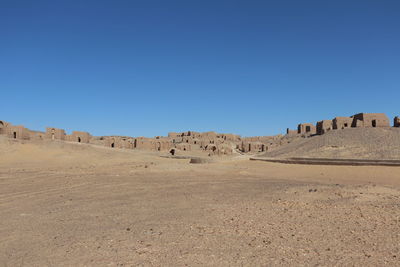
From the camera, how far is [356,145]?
32219 millimetres

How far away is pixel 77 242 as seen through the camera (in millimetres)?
5316

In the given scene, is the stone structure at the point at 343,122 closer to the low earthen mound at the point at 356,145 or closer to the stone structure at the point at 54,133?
the low earthen mound at the point at 356,145

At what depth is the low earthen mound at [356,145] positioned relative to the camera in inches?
1127

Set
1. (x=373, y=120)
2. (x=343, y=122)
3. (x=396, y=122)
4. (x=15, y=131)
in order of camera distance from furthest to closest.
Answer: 1. (x=343, y=122)
2. (x=396, y=122)
3. (x=373, y=120)
4. (x=15, y=131)

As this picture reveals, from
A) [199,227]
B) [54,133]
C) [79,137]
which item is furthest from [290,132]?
[199,227]

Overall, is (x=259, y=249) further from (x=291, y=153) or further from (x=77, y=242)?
(x=291, y=153)

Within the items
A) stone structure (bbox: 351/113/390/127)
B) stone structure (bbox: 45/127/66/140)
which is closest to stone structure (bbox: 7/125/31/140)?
stone structure (bbox: 45/127/66/140)

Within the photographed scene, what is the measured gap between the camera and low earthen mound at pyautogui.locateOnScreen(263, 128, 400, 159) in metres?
28.6

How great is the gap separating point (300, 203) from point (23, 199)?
8.38m

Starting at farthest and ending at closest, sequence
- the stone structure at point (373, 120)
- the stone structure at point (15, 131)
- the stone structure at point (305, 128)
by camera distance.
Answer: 1. the stone structure at point (305, 128)
2. the stone structure at point (373, 120)
3. the stone structure at point (15, 131)

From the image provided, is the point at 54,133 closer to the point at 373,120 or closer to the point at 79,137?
the point at 79,137

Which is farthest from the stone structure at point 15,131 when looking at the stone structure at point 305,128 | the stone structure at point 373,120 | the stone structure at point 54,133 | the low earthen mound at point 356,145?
the stone structure at point 305,128

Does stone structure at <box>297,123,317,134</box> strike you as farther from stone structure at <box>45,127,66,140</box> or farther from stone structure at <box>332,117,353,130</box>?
stone structure at <box>45,127,66,140</box>

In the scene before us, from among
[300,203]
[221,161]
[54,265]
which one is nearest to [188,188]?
[300,203]
